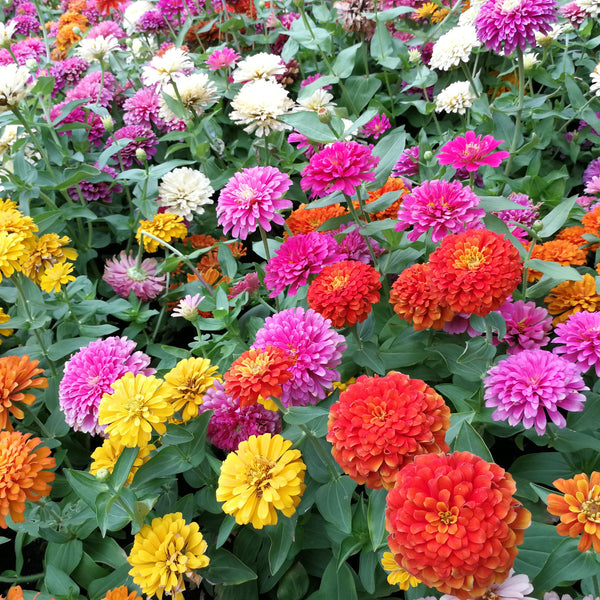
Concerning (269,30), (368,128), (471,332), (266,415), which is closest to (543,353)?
(471,332)

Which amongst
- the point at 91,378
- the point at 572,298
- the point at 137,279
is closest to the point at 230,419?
the point at 91,378

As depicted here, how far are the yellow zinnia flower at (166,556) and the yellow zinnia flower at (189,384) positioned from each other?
0.22 meters

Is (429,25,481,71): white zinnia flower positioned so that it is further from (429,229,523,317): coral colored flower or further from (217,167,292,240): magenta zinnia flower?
(429,229,523,317): coral colored flower

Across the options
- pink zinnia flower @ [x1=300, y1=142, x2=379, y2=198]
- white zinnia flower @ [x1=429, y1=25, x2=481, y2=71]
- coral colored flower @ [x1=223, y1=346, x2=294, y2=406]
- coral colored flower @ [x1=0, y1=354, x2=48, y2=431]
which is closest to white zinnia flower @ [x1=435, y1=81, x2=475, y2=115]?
white zinnia flower @ [x1=429, y1=25, x2=481, y2=71]

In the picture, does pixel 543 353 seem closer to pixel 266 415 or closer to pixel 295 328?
pixel 295 328

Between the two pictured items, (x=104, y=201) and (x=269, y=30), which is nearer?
(x=104, y=201)

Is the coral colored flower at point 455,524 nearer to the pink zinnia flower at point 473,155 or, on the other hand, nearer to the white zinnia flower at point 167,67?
the pink zinnia flower at point 473,155

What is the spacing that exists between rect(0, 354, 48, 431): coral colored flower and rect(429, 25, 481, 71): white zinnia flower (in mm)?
1599

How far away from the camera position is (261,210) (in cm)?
139

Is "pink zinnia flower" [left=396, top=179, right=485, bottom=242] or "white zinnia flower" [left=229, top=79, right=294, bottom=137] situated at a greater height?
"white zinnia flower" [left=229, top=79, right=294, bottom=137]

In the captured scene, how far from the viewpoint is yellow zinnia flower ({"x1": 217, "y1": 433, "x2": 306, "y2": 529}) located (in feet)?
3.03

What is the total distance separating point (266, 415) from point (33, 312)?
0.83 metres

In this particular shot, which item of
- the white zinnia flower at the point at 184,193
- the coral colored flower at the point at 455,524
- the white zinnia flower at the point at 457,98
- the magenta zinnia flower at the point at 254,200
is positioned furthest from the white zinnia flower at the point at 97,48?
the coral colored flower at the point at 455,524

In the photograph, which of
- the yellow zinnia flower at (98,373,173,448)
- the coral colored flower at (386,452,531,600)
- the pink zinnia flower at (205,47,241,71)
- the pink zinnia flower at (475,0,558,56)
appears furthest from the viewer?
the pink zinnia flower at (205,47,241,71)
